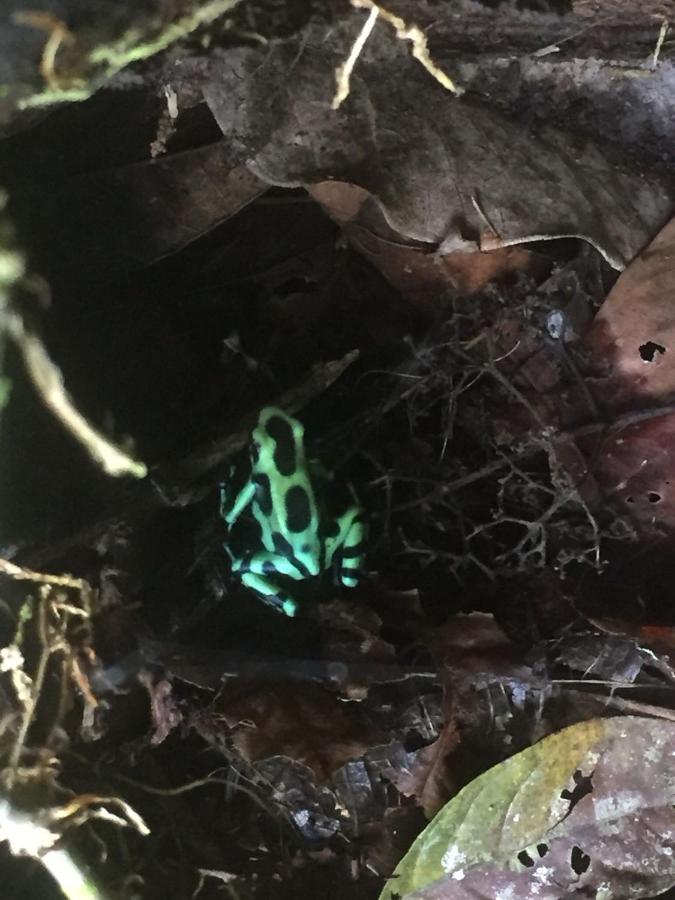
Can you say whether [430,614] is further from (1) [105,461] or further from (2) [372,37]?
(2) [372,37]

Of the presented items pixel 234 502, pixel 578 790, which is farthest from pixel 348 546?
pixel 578 790

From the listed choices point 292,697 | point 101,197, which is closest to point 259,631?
point 292,697

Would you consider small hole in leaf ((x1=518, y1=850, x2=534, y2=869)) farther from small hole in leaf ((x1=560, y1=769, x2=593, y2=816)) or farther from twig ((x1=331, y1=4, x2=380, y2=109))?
twig ((x1=331, y1=4, x2=380, y2=109))

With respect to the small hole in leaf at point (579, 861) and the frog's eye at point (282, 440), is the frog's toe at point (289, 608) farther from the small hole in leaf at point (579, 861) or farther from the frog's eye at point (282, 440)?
the small hole in leaf at point (579, 861)

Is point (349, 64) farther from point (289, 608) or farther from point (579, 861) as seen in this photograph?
point (579, 861)

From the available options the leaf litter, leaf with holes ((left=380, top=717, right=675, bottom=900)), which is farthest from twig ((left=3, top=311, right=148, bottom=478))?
leaf with holes ((left=380, top=717, right=675, bottom=900))
